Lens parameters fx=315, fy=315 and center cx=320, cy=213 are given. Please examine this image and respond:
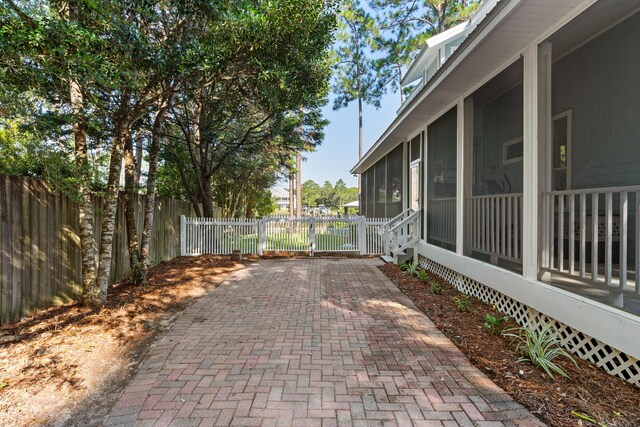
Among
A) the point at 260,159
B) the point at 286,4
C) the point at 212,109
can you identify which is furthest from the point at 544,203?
the point at 260,159

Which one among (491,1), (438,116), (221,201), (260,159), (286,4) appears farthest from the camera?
(221,201)

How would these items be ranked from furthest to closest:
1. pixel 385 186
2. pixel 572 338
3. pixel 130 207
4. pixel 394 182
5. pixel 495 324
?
1. pixel 385 186
2. pixel 394 182
3. pixel 130 207
4. pixel 495 324
5. pixel 572 338

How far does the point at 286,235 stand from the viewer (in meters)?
10.4

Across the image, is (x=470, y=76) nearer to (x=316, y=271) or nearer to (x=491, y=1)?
(x=491, y=1)

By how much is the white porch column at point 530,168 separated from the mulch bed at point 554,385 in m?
0.95

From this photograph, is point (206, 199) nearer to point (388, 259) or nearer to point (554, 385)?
point (388, 259)

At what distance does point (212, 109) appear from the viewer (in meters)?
8.96

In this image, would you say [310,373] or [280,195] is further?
[280,195]

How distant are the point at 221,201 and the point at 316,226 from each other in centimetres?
1284

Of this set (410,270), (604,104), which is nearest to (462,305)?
(410,270)

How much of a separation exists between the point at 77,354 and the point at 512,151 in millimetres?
7593

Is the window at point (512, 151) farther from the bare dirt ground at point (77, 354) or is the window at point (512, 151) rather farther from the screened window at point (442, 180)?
the bare dirt ground at point (77, 354)

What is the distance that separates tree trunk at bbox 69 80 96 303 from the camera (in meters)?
4.18

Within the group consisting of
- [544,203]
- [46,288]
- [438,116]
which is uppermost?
[438,116]
